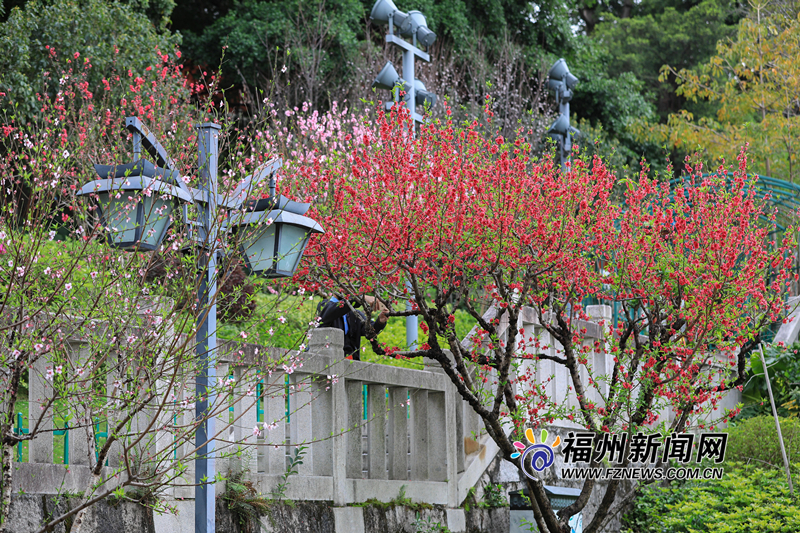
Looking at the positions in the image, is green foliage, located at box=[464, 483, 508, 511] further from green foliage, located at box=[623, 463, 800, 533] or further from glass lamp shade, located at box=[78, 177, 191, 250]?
glass lamp shade, located at box=[78, 177, 191, 250]

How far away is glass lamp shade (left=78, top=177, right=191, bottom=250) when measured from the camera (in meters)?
4.69

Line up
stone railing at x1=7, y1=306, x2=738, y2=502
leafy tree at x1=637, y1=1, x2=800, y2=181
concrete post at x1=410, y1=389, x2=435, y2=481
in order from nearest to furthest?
stone railing at x1=7, y1=306, x2=738, y2=502 < concrete post at x1=410, y1=389, x2=435, y2=481 < leafy tree at x1=637, y1=1, x2=800, y2=181

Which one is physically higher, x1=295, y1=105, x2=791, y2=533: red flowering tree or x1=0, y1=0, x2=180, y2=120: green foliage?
x1=0, y1=0, x2=180, y2=120: green foliage

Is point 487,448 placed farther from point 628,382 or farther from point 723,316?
point 723,316

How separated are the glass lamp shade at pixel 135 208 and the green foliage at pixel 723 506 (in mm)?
6868

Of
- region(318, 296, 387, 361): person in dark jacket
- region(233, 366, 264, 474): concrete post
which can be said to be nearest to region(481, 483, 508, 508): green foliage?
region(318, 296, 387, 361): person in dark jacket

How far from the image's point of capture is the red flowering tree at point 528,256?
7.03m

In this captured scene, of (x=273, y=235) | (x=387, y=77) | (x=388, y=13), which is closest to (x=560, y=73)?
(x=388, y=13)

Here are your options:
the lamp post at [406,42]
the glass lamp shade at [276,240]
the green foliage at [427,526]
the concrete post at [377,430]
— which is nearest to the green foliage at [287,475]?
the concrete post at [377,430]

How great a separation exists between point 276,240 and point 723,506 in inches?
275

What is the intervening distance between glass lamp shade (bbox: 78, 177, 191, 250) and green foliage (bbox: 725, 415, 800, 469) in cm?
850

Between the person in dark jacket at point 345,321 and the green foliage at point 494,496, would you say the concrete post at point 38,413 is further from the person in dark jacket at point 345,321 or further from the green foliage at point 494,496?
the green foliage at point 494,496

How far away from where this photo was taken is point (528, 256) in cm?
709

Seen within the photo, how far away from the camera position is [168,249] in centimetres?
562
